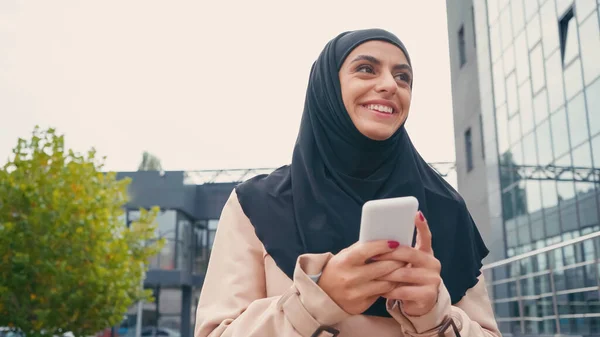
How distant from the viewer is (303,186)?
1.72 meters

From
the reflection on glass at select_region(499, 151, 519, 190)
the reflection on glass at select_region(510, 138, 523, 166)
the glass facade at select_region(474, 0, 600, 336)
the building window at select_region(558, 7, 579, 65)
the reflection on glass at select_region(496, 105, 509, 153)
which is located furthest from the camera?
the reflection on glass at select_region(496, 105, 509, 153)

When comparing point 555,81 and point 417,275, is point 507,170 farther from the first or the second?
point 417,275

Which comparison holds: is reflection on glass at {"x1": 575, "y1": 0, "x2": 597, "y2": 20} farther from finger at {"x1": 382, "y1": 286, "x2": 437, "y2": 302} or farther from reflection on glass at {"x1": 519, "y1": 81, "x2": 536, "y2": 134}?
finger at {"x1": 382, "y1": 286, "x2": 437, "y2": 302}

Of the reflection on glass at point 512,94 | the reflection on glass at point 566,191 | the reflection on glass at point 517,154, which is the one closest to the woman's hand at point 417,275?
the reflection on glass at point 566,191

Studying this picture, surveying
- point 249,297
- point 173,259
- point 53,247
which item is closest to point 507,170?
point 53,247

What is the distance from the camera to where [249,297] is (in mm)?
1643

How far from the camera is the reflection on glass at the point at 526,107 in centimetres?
1714

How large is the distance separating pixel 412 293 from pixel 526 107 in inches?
684

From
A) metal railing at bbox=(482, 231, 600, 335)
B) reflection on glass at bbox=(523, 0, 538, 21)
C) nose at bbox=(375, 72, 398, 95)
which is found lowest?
metal railing at bbox=(482, 231, 600, 335)

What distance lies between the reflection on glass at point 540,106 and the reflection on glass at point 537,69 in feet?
0.70

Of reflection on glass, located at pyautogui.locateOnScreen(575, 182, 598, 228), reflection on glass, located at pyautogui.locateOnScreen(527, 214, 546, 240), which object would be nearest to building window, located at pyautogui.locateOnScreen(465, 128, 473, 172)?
reflection on glass, located at pyautogui.locateOnScreen(527, 214, 546, 240)

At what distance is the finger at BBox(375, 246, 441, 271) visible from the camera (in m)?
1.28

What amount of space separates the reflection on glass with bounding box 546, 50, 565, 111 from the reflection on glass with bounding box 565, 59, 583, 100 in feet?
0.95

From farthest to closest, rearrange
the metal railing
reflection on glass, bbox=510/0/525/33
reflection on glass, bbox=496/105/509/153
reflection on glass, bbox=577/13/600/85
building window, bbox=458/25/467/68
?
1. building window, bbox=458/25/467/68
2. reflection on glass, bbox=496/105/509/153
3. reflection on glass, bbox=510/0/525/33
4. reflection on glass, bbox=577/13/600/85
5. the metal railing
